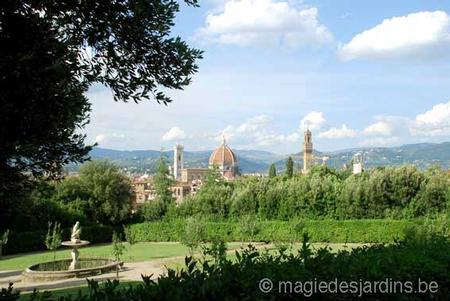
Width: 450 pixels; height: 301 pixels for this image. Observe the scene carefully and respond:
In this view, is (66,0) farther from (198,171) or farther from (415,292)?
(198,171)

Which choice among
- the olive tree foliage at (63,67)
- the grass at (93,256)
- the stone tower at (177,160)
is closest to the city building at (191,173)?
the stone tower at (177,160)

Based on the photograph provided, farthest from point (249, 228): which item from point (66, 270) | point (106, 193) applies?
point (106, 193)

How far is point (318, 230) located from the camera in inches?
1207

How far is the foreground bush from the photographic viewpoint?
343 centimetres

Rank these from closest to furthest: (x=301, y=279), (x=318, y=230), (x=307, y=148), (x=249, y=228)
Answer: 1. (x=301, y=279)
2. (x=249, y=228)
3. (x=318, y=230)
4. (x=307, y=148)

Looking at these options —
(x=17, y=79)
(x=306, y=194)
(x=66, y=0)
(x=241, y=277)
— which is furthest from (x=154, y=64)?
(x=306, y=194)

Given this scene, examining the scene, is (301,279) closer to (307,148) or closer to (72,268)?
(72,268)

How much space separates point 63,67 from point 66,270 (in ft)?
55.7

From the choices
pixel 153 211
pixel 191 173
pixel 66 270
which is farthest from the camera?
pixel 191 173

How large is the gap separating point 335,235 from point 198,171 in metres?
117

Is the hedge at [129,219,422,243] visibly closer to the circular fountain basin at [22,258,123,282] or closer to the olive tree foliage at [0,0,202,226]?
the circular fountain basin at [22,258,123,282]

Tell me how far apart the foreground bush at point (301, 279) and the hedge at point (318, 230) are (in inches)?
899

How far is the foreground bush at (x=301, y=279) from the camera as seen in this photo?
3.43 metres

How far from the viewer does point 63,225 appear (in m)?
34.4
